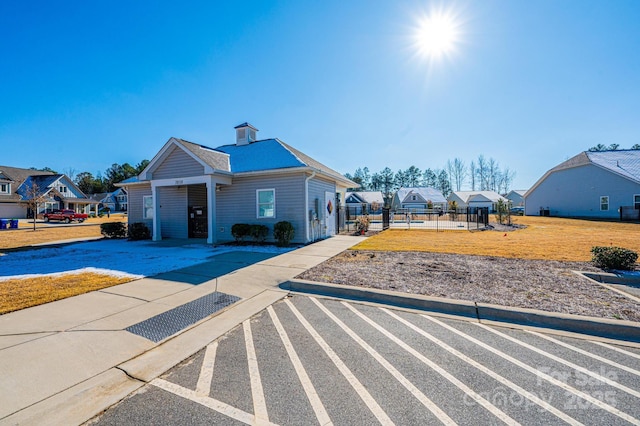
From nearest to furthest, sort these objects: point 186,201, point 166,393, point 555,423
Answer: point 555,423 < point 166,393 < point 186,201

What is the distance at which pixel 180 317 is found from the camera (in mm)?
4219

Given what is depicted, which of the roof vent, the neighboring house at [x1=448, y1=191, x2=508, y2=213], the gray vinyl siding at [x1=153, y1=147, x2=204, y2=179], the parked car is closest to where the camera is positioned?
the gray vinyl siding at [x1=153, y1=147, x2=204, y2=179]

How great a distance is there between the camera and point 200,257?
9000 mm

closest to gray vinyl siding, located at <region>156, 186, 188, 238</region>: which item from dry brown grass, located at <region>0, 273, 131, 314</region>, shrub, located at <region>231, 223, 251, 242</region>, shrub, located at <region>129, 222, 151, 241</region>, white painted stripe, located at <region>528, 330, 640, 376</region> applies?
shrub, located at <region>129, 222, 151, 241</region>

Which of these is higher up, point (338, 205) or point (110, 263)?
point (338, 205)

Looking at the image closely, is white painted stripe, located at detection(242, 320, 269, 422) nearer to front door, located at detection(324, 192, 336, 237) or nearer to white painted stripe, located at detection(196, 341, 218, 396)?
white painted stripe, located at detection(196, 341, 218, 396)

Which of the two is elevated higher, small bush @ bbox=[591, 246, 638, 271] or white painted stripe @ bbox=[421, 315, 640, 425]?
small bush @ bbox=[591, 246, 638, 271]

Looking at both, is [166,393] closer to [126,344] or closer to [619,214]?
[126,344]

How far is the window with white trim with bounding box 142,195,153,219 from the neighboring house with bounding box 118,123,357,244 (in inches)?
2.2

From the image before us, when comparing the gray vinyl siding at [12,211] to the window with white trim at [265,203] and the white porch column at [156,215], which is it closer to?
the white porch column at [156,215]

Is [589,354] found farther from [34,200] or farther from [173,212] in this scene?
[34,200]

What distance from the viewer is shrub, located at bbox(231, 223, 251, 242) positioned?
38.5 ft

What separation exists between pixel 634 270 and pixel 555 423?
717 cm

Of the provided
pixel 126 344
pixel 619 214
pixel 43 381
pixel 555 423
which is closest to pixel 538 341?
pixel 555 423
